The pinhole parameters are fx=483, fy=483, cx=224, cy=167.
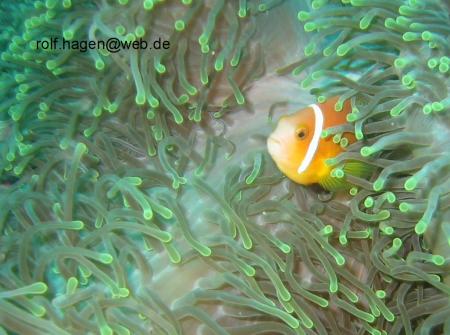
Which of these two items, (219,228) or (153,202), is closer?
(153,202)

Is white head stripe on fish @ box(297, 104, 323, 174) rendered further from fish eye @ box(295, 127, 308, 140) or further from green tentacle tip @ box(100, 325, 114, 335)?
green tentacle tip @ box(100, 325, 114, 335)

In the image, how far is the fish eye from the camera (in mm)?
1514

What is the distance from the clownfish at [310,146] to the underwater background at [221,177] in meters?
0.04

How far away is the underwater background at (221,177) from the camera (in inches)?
57.3

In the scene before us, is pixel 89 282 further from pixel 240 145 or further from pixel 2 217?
pixel 240 145

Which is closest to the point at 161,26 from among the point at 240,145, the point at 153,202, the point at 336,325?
the point at 240,145

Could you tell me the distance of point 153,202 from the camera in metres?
1.49

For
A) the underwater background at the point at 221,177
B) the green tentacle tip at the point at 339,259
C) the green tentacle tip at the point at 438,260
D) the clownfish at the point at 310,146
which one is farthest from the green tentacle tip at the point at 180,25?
the green tentacle tip at the point at 438,260

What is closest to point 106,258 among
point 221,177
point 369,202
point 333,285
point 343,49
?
point 221,177

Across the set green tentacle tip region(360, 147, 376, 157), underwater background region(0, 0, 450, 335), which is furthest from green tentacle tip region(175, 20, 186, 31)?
green tentacle tip region(360, 147, 376, 157)

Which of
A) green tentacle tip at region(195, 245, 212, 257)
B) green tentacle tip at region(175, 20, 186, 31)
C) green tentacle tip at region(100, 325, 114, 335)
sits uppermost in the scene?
green tentacle tip at region(175, 20, 186, 31)

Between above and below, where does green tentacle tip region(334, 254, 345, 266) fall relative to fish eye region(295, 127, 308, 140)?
below

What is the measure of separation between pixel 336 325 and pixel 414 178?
0.60 metres

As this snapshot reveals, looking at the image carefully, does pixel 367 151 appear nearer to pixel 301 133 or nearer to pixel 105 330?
pixel 301 133
